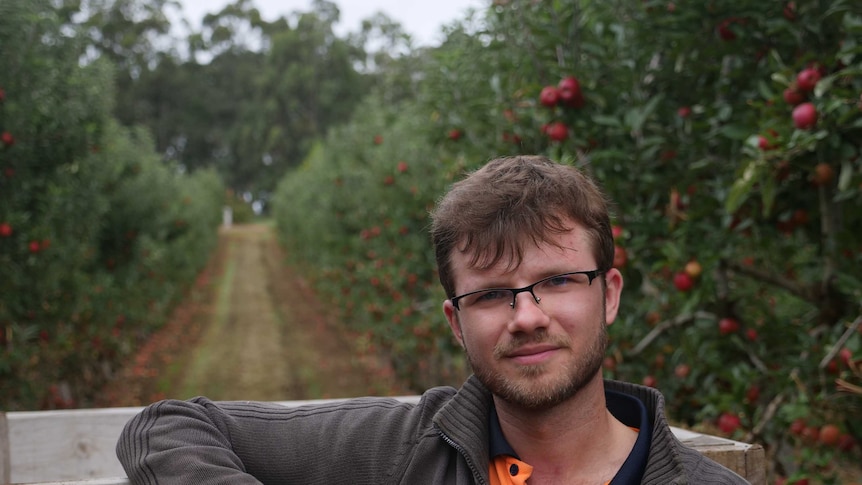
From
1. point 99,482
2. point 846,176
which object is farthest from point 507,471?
point 846,176

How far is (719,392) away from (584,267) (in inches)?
69.4

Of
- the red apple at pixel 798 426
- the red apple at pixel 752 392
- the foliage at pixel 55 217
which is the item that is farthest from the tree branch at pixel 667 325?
the foliage at pixel 55 217

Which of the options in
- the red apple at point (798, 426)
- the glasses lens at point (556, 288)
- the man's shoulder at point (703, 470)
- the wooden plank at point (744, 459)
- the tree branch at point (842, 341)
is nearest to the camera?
the man's shoulder at point (703, 470)

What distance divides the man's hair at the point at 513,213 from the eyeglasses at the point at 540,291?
58mm

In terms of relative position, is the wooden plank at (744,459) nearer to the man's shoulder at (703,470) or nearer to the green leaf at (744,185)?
the man's shoulder at (703,470)

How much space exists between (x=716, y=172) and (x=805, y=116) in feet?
2.42

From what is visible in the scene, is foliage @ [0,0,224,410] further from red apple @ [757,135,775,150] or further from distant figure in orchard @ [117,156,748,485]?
red apple @ [757,135,775,150]

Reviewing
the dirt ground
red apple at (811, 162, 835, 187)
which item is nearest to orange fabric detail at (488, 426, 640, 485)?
red apple at (811, 162, 835, 187)

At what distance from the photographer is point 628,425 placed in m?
1.87

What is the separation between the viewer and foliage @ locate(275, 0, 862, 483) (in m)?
2.64

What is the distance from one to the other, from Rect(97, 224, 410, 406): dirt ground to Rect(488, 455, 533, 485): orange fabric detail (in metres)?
8.27

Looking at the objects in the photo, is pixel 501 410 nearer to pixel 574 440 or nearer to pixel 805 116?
pixel 574 440

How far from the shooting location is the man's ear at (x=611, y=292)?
1813 millimetres

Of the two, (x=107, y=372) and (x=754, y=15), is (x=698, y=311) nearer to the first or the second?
(x=754, y=15)
